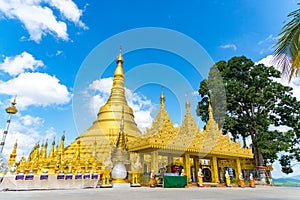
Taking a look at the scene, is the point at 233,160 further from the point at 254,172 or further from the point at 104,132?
the point at 104,132

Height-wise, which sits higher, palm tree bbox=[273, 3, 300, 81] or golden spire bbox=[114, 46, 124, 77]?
golden spire bbox=[114, 46, 124, 77]

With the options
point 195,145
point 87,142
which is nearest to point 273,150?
point 195,145

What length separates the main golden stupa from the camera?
41.1ft

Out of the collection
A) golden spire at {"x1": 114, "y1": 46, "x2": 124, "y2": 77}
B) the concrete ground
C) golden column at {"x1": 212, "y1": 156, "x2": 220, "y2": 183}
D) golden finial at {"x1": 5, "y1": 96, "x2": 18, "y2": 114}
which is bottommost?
the concrete ground

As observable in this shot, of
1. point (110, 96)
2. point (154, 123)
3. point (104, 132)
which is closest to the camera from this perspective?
point (154, 123)

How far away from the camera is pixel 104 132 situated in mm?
20672

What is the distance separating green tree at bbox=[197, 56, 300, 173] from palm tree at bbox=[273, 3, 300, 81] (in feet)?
43.6

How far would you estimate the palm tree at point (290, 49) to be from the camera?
596 centimetres

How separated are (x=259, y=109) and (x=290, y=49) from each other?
51.7 feet

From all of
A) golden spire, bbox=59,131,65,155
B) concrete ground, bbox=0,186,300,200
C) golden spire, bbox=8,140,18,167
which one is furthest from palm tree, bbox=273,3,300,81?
golden spire, bbox=8,140,18,167

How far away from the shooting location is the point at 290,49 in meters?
6.37

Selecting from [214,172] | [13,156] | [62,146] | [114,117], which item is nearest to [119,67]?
[114,117]

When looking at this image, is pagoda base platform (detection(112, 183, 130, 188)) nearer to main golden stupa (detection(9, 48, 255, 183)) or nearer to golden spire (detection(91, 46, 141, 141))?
main golden stupa (detection(9, 48, 255, 183))

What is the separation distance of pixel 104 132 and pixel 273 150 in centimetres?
1460
